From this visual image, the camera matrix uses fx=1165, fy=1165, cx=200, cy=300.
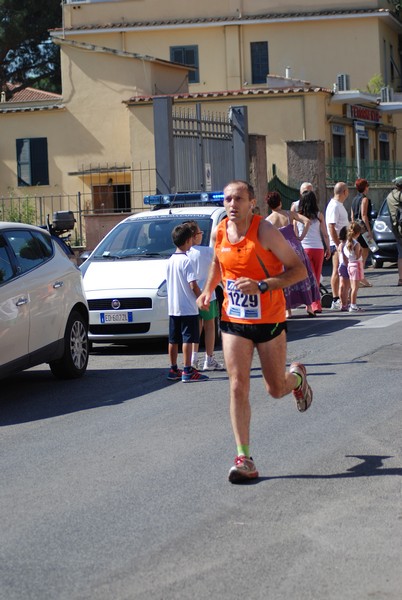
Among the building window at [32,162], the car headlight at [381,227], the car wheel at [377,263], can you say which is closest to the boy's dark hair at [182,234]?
the car headlight at [381,227]

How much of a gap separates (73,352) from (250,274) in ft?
16.2

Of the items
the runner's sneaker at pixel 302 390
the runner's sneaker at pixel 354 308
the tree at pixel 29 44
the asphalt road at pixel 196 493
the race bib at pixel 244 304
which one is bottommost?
the asphalt road at pixel 196 493

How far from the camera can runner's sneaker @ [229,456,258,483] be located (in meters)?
7.00

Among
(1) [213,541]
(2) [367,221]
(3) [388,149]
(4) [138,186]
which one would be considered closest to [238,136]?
(2) [367,221]

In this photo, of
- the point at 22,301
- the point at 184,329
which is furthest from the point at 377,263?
the point at 22,301

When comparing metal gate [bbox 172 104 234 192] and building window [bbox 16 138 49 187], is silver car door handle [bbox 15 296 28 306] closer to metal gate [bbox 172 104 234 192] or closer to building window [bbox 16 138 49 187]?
metal gate [bbox 172 104 234 192]

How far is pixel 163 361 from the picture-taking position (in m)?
13.1

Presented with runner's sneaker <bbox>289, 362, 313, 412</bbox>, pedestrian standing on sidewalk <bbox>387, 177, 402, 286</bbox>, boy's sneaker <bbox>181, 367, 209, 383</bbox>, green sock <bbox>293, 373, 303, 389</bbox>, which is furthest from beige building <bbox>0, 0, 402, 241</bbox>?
green sock <bbox>293, 373, 303, 389</bbox>

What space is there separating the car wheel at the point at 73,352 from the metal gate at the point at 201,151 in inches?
414

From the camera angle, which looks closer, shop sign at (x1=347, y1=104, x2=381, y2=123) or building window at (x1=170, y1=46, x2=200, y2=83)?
shop sign at (x1=347, y1=104, x2=381, y2=123)

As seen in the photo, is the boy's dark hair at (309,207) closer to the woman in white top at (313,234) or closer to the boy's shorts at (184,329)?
the woman in white top at (313,234)

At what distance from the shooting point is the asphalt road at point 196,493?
5.30 metres

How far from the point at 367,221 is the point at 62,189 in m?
22.6

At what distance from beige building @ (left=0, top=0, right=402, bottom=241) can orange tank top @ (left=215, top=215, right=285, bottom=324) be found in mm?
21824
